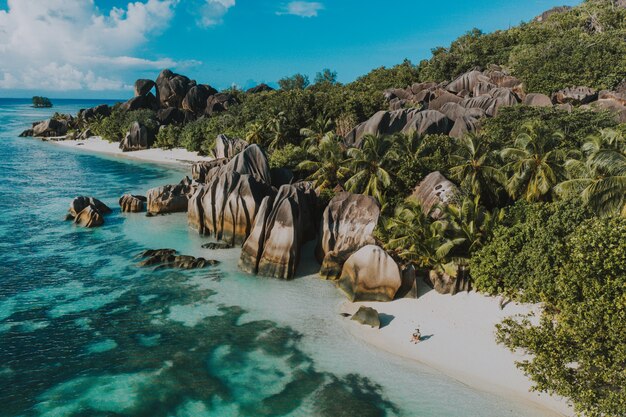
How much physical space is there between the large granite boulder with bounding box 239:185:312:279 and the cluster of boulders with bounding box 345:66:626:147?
8.03 metres

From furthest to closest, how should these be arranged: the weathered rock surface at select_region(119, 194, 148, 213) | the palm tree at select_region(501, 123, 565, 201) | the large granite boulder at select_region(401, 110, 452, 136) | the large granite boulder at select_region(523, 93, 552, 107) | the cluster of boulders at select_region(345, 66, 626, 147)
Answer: the large granite boulder at select_region(523, 93, 552, 107), the cluster of boulders at select_region(345, 66, 626, 147), the large granite boulder at select_region(401, 110, 452, 136), the weathered rock surface at select_region(119, 194, 148, 213), the palm tree at select_region(501, 123, 565, 201)

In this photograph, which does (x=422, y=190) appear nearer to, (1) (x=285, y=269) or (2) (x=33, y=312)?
(1) (x=285, y=269)

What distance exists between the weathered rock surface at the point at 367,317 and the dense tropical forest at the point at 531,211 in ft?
14.2

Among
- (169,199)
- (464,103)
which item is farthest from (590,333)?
(464,103)

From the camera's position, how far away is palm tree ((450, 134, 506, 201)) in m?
24.9

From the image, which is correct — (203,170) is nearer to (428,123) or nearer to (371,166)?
(371,166)

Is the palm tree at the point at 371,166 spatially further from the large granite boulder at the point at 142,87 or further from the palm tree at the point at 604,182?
the large granite boulder at the point at 142,87

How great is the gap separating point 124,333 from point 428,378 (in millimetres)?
12782

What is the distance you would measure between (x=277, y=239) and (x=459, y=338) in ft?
35.6

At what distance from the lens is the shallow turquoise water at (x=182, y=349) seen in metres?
14.3

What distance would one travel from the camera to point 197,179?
44438 millimetres

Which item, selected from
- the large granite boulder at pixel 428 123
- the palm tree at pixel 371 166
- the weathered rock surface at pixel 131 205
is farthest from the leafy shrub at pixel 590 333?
the weathered rock surface at pixel 131 205

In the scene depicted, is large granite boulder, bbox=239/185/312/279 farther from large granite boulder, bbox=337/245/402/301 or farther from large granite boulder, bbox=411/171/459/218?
large granite boulder, bbox=411/171/459/218

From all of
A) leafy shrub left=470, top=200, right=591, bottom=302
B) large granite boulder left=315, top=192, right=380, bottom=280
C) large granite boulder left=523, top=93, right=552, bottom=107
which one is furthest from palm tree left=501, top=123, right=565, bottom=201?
large granite boulder left=523, top=93, right=552, bottom=107
